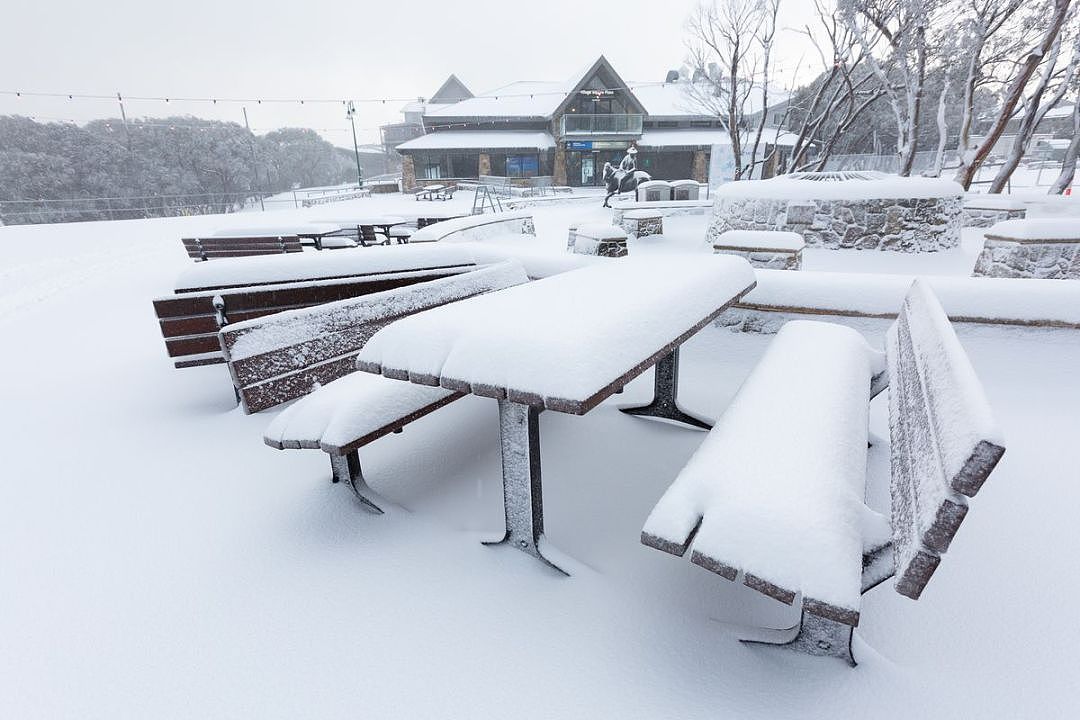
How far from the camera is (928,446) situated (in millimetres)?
1288

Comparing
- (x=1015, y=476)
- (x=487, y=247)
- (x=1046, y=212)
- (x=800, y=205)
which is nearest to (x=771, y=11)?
(x=1046, y=212)

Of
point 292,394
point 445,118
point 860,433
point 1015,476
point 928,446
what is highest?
point 445,118

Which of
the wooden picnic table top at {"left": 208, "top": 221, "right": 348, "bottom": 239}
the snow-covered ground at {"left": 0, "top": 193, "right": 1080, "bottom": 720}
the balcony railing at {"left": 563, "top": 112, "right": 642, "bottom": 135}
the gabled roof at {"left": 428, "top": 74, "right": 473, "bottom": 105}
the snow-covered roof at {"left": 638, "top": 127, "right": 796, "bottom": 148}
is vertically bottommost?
the snow-covered ground at {"left": 0, "top": 193, "right": 1080, "bottom": 720}

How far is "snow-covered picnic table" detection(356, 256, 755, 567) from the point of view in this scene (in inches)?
60.7

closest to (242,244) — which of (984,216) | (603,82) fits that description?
(984,216)

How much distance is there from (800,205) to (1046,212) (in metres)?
7.15

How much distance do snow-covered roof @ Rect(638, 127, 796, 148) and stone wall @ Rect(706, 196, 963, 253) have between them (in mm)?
24307

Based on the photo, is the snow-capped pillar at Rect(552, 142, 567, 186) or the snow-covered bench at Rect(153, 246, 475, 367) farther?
the snow-capped pillar at Rect(552, 142, 567, 186)

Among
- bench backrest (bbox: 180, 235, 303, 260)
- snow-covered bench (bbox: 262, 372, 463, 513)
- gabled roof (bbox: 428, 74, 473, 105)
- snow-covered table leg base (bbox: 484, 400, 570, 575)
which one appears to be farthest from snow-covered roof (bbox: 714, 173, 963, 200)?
gabled roof (bbox: 428, 74, 473, 105)

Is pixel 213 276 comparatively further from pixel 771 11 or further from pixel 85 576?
pixel 771 11

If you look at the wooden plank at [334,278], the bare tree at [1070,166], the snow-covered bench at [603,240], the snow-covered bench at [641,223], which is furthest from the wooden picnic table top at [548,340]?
the bare tree at [1070,166]

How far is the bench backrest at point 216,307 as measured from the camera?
337cm

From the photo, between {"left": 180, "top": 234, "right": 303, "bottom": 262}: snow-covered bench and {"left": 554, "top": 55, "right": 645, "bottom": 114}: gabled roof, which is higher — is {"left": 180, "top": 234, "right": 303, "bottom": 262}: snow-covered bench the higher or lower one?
the lower one

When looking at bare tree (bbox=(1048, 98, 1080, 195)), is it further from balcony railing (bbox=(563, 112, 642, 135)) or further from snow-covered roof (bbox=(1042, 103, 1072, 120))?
snow-covered roof (bbox=(1042, 103, 1072, 120))
